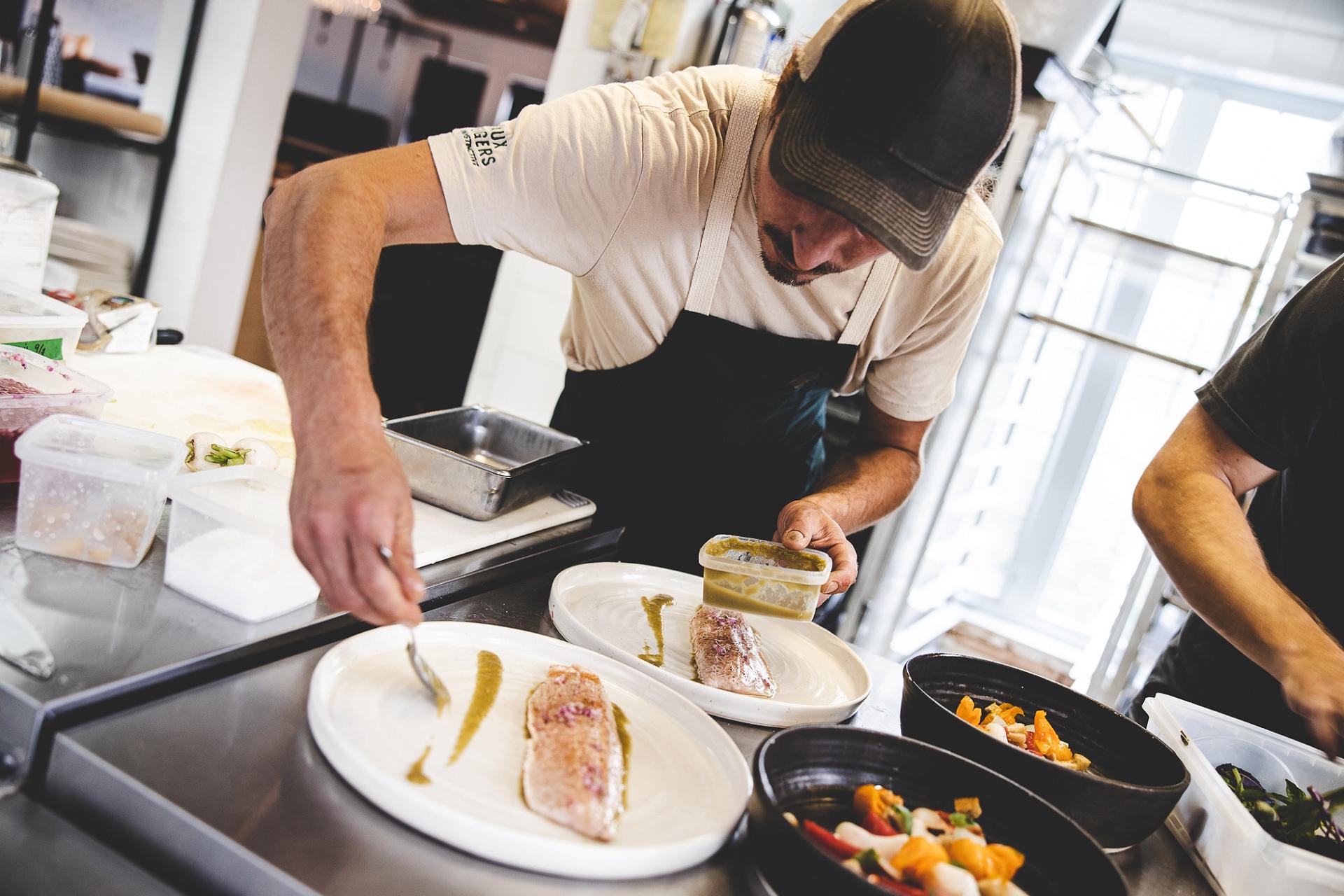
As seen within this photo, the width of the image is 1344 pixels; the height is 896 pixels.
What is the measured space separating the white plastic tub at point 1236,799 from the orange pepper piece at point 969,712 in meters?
0.28

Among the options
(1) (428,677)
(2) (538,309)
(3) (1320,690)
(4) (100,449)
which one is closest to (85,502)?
(4) (100,449)

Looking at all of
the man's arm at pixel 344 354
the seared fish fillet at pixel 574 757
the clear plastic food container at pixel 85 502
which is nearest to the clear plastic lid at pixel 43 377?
the clear plastic food container at pixel 85 502

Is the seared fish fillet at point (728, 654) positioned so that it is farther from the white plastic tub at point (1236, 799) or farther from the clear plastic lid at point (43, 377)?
the clear plastic lid at point (43, 377)

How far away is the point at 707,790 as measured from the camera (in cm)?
110

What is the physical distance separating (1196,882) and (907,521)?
2.79 metres

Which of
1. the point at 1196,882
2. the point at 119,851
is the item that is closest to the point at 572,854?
the point at 119,851

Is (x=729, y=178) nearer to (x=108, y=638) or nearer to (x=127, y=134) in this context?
(x=108, y=638)

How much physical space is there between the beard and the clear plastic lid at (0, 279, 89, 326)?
1197 mm

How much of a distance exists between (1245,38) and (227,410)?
15.7 feet

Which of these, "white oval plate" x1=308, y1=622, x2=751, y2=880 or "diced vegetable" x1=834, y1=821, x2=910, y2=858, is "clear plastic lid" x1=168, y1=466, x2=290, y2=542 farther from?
"diced vegetable" x1=834, y1=821, x2=910, y2=858

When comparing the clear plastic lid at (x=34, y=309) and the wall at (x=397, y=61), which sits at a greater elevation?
the wall at (x=397, y=61)

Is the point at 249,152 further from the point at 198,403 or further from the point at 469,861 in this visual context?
the point at 469,861

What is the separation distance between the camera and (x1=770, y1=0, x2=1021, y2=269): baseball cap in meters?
1.30

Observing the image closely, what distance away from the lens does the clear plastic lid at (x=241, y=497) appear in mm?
1187
